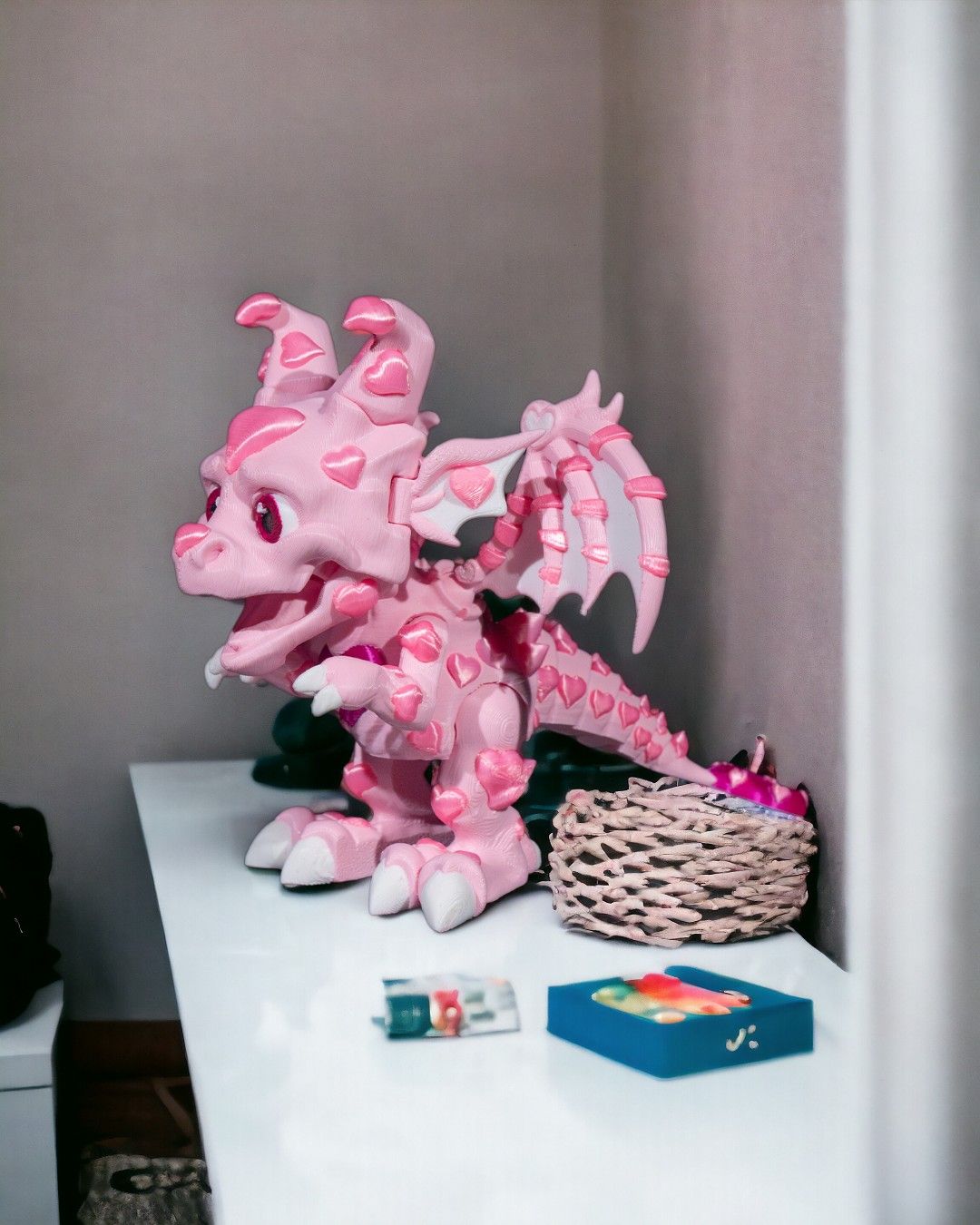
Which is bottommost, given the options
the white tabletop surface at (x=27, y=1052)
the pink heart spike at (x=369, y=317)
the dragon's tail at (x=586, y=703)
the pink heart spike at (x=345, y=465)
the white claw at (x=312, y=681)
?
the white tabletop surface at (x=27, y=1052)

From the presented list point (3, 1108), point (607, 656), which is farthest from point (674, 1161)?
point (607, 656)

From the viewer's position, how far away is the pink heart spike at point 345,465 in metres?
0.94

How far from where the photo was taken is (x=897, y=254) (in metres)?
0.16

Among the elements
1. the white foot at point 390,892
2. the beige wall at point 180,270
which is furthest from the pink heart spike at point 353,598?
the beige wall at point 180,270

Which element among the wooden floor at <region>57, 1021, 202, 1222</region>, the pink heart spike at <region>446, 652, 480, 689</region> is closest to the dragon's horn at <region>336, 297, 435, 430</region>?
the pink heart spike at <region>446, 652, 480, 689</region>

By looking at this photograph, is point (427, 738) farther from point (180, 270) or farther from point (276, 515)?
point (180, 270)

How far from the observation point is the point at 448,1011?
0.73 meters

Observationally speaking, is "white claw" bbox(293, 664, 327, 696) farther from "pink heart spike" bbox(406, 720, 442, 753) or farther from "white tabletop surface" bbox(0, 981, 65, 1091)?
"white tabletop surface" bbox(0, 981, 65, 1091)

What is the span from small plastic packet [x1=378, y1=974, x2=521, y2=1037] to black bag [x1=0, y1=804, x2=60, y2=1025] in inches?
28.0

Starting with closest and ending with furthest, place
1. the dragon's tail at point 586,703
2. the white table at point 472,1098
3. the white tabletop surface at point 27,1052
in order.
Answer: the white table at point 472,1098
the dragon's tail at point 586,703
the white tabletop surface at point 27,1052

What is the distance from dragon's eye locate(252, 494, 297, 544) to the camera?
3.11ft

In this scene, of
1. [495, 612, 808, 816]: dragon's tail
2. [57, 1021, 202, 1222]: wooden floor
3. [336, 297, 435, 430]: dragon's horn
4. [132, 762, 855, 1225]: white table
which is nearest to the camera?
[132, 762, 855, 1225]: white table

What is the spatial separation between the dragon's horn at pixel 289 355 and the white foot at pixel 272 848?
394 mm

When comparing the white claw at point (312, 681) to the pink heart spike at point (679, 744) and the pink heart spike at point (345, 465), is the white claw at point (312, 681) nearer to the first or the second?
the pink heart spike at point (345, 465)
